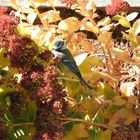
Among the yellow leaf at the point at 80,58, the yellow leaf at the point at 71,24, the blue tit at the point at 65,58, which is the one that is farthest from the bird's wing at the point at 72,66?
the yellow leaf at the point at 71,24

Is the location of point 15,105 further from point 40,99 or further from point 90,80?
point 90,80

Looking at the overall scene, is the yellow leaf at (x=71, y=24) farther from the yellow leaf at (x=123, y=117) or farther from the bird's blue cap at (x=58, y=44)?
the yellow leaf at (x=123, y=117)

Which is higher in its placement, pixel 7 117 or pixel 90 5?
pixel 90 5

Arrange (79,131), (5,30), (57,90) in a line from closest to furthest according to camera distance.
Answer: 1. (57,90)
2. (5,30)
3. (79,131)

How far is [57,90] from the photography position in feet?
3.80

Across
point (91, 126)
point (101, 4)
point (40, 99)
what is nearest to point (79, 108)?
point (91, 126)

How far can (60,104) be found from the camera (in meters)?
1.15

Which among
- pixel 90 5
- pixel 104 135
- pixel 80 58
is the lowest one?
pixel 104 135

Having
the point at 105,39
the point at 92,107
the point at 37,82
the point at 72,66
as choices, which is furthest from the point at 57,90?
the point at 105,39

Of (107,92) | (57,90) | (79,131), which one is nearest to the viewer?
(57,90)

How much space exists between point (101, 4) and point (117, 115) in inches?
57.1

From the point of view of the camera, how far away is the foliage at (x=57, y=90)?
1.17 metres

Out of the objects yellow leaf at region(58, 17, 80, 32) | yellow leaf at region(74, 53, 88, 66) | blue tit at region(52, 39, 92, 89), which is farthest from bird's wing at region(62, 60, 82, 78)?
yellow leaf at region(58, 17, 80, 32)

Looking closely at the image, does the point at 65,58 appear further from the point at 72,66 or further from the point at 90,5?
the point at 90,5
